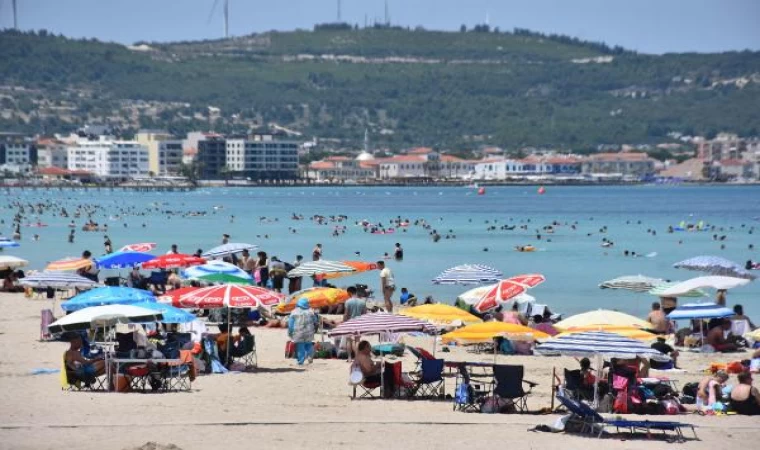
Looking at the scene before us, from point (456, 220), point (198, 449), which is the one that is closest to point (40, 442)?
point (198, 449)

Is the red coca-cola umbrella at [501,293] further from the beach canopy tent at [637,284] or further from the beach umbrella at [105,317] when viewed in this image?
the beach umbrella at [105,317]

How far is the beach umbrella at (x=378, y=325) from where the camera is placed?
16391 millimetres

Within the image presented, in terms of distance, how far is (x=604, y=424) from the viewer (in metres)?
14.0

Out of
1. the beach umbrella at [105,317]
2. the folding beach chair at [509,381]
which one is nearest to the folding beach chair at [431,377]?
the folding beach chair at [509,381]

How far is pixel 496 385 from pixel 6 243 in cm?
2502

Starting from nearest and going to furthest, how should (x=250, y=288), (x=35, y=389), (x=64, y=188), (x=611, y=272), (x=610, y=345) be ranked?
(x=610, y=345) → (x=35, y=389) → (x=250, y=288) → (x=611, y=272) → (x=64, y=188)

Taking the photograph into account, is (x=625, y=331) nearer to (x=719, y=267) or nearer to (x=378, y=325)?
(x=378, y=325)

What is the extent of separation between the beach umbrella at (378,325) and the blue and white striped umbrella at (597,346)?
2072 mm

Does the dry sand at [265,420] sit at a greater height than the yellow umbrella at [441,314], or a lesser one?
lesser

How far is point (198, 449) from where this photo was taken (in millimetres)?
12672

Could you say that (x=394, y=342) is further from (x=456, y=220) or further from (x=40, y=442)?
(x=456, y=220)

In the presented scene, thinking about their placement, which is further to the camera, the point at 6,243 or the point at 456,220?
the point at 456,220

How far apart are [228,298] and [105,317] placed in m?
1.86

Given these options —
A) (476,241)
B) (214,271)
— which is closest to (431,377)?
(214,271)
